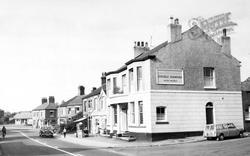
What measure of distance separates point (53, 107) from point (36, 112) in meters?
10.2

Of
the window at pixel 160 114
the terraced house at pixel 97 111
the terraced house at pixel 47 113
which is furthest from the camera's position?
the terraced house at pixel 47 113

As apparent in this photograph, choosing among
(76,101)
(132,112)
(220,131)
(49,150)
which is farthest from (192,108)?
(76,101)

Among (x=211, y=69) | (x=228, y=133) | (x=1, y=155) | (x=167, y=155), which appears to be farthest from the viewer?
(x=211, y=69)

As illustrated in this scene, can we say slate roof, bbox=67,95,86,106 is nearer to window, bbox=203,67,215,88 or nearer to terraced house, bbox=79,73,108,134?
terraced house, bbox=79,73,108,134

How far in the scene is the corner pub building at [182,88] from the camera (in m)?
31.6

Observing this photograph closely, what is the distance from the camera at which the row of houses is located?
31594 mm

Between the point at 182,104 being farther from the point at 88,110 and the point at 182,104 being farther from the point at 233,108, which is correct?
the point at 88,110

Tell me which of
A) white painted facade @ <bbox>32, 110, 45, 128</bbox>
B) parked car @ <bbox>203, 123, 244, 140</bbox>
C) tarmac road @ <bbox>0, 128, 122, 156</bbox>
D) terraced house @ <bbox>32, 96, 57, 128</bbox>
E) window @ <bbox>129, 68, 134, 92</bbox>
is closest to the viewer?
tarmac road @ <bbox>0, 128, 122, 156</bbox>

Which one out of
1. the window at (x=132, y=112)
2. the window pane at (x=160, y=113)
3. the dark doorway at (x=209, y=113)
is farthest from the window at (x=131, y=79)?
the dark doorway at (x=209, y=113)

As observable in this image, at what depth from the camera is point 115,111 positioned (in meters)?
40.0

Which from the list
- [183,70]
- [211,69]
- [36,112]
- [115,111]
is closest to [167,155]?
[183,70]

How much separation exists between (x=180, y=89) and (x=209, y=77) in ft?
13.3

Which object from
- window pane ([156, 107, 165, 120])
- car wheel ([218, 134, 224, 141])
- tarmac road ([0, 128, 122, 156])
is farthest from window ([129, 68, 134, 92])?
car wheel ([218, 134, 224, 141])

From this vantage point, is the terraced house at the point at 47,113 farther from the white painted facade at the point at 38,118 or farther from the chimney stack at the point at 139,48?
the chimney stack at the point at 139,48
